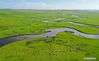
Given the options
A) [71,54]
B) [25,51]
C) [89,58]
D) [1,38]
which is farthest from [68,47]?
[1,38]

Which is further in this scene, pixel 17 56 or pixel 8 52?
pixel 8 52

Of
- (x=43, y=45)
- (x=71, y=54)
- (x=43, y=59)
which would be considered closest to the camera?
(x=43, y=59)

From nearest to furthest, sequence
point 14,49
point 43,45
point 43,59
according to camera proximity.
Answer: point 43,59, point 14,49, point 43,45

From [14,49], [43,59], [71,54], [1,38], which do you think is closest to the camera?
[43,59]

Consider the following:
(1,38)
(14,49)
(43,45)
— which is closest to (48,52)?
(43,45)

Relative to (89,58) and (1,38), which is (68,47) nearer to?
(89,58)

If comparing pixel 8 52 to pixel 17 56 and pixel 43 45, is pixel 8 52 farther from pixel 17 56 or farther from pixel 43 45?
pixel 43 45

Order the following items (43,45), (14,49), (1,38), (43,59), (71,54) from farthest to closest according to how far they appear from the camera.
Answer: (1,38) → (43,45) → (14,49) → (71,54) → (43,59)

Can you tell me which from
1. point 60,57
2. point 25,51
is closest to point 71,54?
point 60,57

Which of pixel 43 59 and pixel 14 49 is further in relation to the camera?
pixel 14 49
